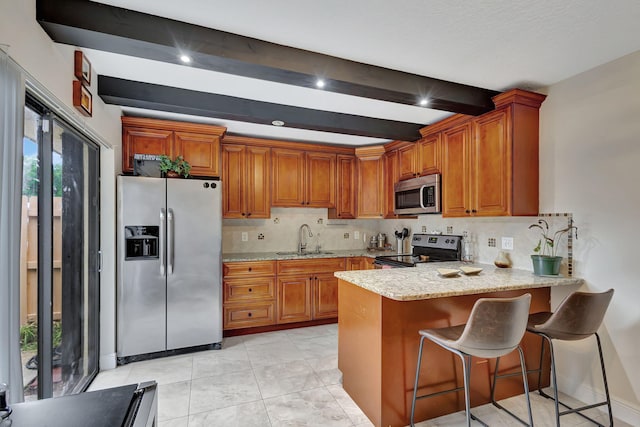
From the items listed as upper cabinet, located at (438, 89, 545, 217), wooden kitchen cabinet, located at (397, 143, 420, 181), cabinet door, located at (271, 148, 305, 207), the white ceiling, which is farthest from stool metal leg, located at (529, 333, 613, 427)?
cabinet door, located at (271, 148, 305, 207)

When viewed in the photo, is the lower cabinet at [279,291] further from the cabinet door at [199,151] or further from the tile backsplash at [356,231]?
the cabinet door at [199,151]

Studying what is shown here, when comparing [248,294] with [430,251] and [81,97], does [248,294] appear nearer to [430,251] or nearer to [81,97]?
[430,251]

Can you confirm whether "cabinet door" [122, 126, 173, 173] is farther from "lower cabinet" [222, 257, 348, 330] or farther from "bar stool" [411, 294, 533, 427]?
"bar stool" [411, 294, 533, 427]

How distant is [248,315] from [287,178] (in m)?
1.77

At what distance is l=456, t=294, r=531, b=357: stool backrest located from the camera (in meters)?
1.57

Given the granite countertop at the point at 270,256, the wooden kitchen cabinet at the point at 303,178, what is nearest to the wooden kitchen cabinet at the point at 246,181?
the wooden kitchen cabinet at the point at 303,178

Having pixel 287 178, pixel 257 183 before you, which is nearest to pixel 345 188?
pixel 287 178

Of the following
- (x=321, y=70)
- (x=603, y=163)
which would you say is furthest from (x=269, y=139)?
(x=603, y=163)

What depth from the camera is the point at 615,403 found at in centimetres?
207

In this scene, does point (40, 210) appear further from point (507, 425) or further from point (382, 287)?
point (507, 425)

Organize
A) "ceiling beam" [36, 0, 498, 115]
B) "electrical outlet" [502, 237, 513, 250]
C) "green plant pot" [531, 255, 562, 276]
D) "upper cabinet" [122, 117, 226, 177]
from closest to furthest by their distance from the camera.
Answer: "ceiling beam" [36, 0, 498, 115], "green plant pot" [531, 255, 562, 276], "electrical outlet" [502, 237, 513, 250], "upper cabinet" [122, 117, 226, 177]

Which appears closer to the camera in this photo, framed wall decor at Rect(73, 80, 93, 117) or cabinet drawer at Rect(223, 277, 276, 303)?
framed wall decor at Rect(73, 80, 93, 117)

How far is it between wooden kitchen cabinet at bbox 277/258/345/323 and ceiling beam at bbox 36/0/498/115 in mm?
2221

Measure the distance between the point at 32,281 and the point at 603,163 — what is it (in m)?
3.65
